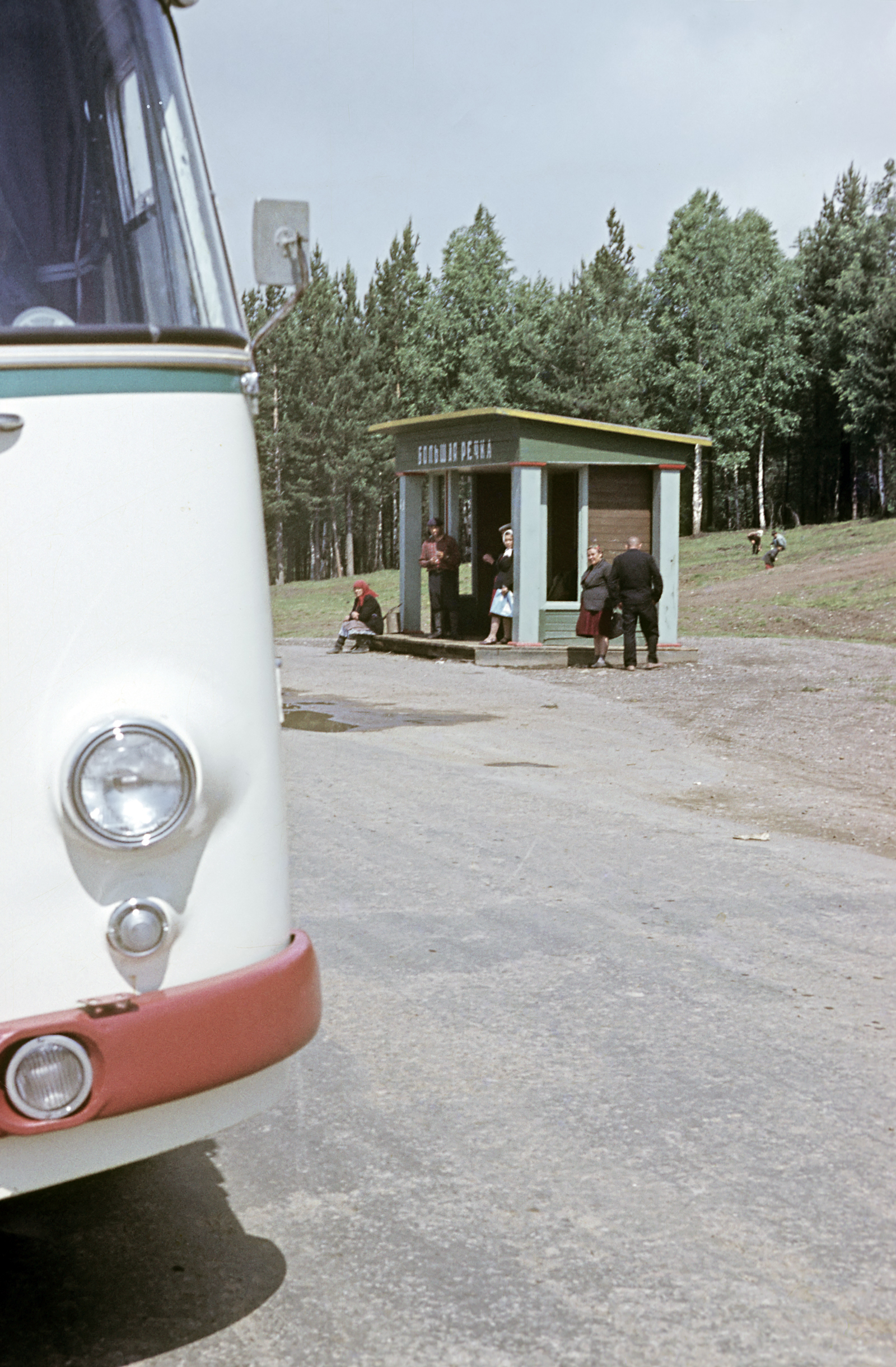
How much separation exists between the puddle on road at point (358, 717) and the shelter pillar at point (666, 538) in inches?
279

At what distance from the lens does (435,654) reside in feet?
75.5

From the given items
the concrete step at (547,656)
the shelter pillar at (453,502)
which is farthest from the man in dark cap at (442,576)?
the concrete step at (547,656)

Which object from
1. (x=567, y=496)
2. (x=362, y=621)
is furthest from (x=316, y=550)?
(x=567, y=496)

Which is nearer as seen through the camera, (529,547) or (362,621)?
(529,547)

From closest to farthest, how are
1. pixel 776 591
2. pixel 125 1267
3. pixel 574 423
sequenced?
pixel 125 1267
pixel 574 423
pixel 776 591

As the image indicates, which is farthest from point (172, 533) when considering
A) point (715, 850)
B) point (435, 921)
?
point (715, 850)

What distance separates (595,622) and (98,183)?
17.8 m

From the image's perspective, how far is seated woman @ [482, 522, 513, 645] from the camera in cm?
2212

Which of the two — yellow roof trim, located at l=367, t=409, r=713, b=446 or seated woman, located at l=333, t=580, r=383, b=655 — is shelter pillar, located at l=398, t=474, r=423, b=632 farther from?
yellow roof trim, located at l=367, t=409, r=713, b=446

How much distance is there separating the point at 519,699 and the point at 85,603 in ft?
45.5

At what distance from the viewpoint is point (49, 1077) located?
2494 millimetres

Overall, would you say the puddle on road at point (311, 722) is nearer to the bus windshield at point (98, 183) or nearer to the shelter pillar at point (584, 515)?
the shelter pillar at point (584, 515)

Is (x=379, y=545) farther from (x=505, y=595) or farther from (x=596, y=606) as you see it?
(x=596, y=606)

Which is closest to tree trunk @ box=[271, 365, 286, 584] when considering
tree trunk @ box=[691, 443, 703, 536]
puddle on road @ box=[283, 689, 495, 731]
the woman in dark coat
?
tree trunk @ box=[691, 443, 703, 536]
